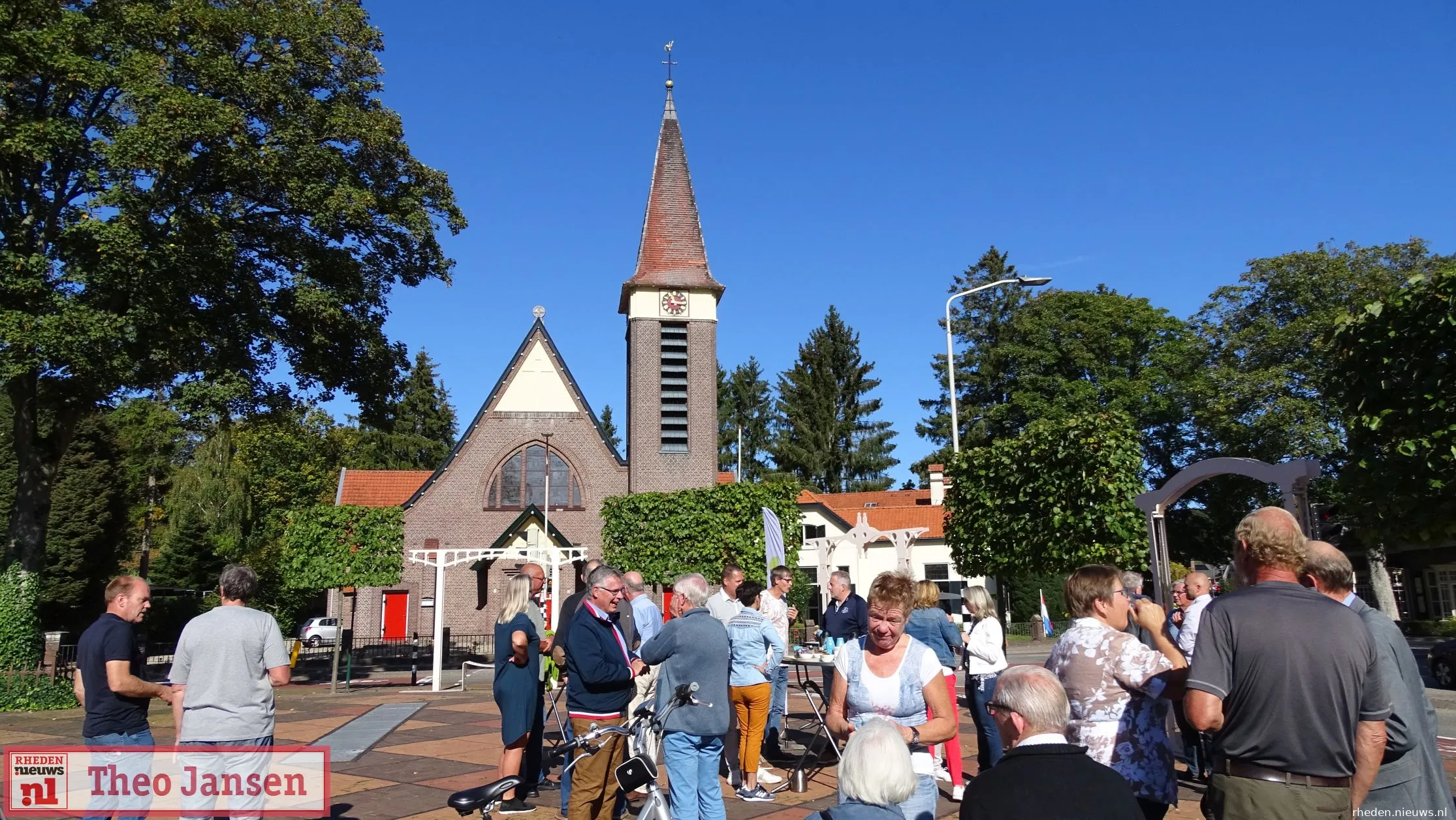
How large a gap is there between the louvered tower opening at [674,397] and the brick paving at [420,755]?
14.9m

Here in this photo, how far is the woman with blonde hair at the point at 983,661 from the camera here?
7730 millimetres

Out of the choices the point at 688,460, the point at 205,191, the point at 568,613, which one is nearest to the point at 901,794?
the point at 568,613

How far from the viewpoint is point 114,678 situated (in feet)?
16.8

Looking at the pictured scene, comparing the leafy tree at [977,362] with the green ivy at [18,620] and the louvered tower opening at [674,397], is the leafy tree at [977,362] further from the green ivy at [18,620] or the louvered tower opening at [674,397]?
the green ivy at [18,620]

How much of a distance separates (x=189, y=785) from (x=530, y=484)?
103 feet

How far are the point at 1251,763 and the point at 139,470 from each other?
4964cm

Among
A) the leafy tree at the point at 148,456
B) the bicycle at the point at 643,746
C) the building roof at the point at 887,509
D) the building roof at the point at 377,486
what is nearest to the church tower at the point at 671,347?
the building roof at the point at 887,509

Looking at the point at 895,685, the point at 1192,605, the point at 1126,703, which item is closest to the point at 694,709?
the point at 895,685

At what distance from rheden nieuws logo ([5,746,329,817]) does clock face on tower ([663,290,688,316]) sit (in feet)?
82.6

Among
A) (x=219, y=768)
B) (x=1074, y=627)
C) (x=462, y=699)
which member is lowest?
(x=462, y=699)

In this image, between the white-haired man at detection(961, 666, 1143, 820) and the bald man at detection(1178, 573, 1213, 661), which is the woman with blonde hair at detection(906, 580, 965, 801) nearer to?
the bald man at detection(1178, 573, 1213, 661)

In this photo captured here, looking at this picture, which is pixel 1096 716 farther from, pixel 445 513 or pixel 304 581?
pixel 445 513

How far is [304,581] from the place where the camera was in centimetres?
2083

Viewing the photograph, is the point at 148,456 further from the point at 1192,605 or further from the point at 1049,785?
the point at 1049,785
